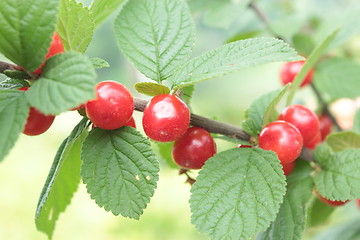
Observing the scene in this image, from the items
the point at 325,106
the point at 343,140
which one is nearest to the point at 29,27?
the point at 343,140

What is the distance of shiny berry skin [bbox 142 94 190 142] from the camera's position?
0.71m

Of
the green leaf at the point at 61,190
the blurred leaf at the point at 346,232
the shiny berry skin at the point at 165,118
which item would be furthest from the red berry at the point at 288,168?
the blurred leaf at the point at 346,232

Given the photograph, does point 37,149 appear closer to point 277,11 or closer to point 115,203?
point 277,11

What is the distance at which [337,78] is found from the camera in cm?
145

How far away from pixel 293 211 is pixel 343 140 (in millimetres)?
257

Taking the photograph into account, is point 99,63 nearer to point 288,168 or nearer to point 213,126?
point 213,126

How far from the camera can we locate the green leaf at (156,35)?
0.81 m

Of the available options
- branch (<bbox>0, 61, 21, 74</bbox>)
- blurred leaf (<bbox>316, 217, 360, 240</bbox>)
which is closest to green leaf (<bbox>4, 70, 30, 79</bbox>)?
branch (<bbox>0, 61, 21, 74</bbox>)

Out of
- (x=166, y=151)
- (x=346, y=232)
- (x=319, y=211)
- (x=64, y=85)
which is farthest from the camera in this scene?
(x=346, y=232)

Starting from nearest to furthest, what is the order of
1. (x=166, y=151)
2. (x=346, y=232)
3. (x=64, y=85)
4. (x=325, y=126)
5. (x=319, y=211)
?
(x=64, y=85)
(x=166, y=151)
(x=319, y=211)
(x=325, y=126)
(x=346, y=232)

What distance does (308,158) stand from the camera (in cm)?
95

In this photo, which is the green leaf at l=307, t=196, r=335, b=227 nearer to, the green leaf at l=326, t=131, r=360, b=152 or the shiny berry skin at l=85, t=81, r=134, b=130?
the green leaf at l=326, t=131, r=360, b=152

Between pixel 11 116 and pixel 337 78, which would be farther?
pixel 337 78

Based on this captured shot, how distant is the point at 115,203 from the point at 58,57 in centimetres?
24
